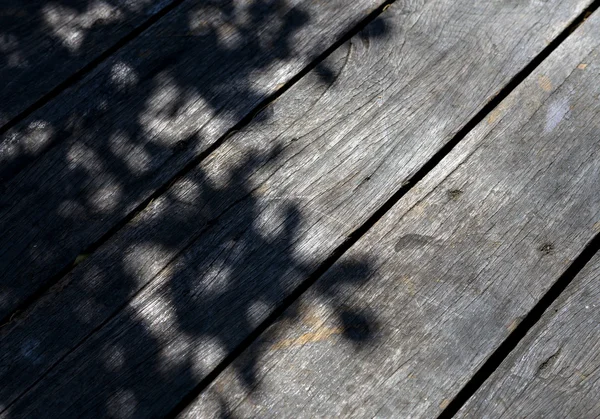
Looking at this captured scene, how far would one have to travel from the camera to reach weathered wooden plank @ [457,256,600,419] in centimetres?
232

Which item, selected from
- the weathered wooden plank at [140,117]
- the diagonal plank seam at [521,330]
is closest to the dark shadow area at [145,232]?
the weathered wooden plank at [140,117]

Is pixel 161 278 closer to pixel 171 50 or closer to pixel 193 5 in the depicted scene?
pixel 171 50

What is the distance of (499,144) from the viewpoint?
2.79 metres

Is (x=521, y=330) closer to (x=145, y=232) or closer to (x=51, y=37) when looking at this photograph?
(x=145, y=232)

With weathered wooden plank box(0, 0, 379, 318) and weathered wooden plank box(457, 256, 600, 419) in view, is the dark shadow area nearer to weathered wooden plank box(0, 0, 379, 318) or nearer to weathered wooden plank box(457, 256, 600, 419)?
weathered wooden plank box(0, 0, 379, 318)

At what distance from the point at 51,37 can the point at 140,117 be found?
53 centimetres

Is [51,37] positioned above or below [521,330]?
above

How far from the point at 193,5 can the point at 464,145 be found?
3.84 feet

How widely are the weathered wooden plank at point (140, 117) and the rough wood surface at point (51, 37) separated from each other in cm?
8

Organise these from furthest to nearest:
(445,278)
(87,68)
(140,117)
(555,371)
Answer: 1. (87,68)
2. (140,117)
3. (445,278)
4. (555,371)

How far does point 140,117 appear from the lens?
2957 mm

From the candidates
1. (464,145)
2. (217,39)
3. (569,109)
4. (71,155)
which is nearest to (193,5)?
(217,39)

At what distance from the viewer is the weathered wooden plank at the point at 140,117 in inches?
107

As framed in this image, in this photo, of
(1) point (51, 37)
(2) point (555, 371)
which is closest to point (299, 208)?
(2) point (555, 371)
